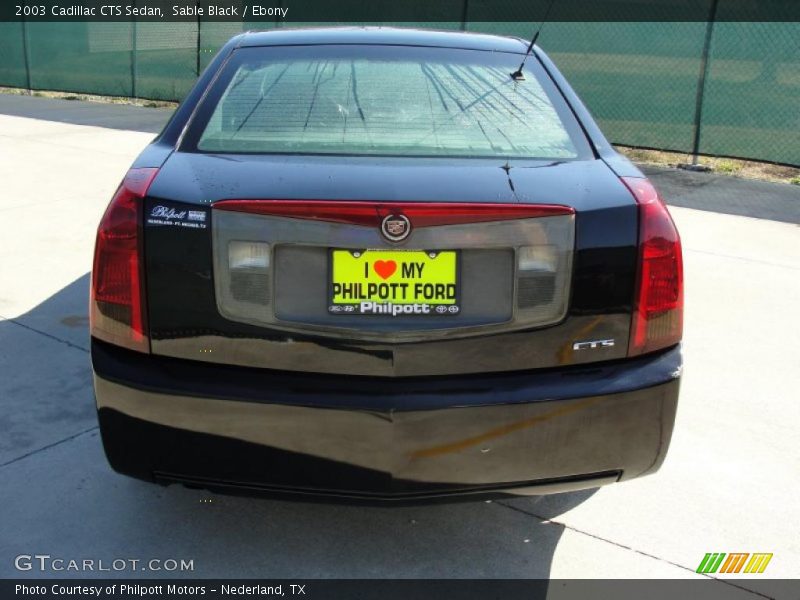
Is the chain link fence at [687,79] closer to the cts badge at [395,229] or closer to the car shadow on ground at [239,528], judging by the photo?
the car shadow on ground at [239,528]

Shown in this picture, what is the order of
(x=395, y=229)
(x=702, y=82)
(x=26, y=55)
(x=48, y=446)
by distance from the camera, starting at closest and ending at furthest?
1. (x=395, y=229)
2. (x=48, y=446)
3. (x=702, y=82)
4. (x=26, y=55)

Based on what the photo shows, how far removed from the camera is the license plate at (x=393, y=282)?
2262mm

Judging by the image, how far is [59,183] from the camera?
8211 mm

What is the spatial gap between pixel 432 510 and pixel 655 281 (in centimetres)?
116

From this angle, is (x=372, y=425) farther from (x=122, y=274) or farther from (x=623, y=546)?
(x=623, y=546)

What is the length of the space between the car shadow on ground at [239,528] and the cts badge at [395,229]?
2.64 feet

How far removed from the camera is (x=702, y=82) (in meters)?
10.2

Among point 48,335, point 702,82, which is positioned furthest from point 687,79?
point 48,335

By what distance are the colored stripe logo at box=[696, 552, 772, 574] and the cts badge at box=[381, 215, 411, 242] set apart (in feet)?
4.84

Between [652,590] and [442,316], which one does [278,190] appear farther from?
[652,590]

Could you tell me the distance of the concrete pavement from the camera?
2744mm

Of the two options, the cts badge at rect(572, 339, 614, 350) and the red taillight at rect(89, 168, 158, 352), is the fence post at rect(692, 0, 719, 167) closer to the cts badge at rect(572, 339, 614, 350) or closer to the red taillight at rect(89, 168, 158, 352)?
the cts badge at rect(572, 339, 614, 350)
